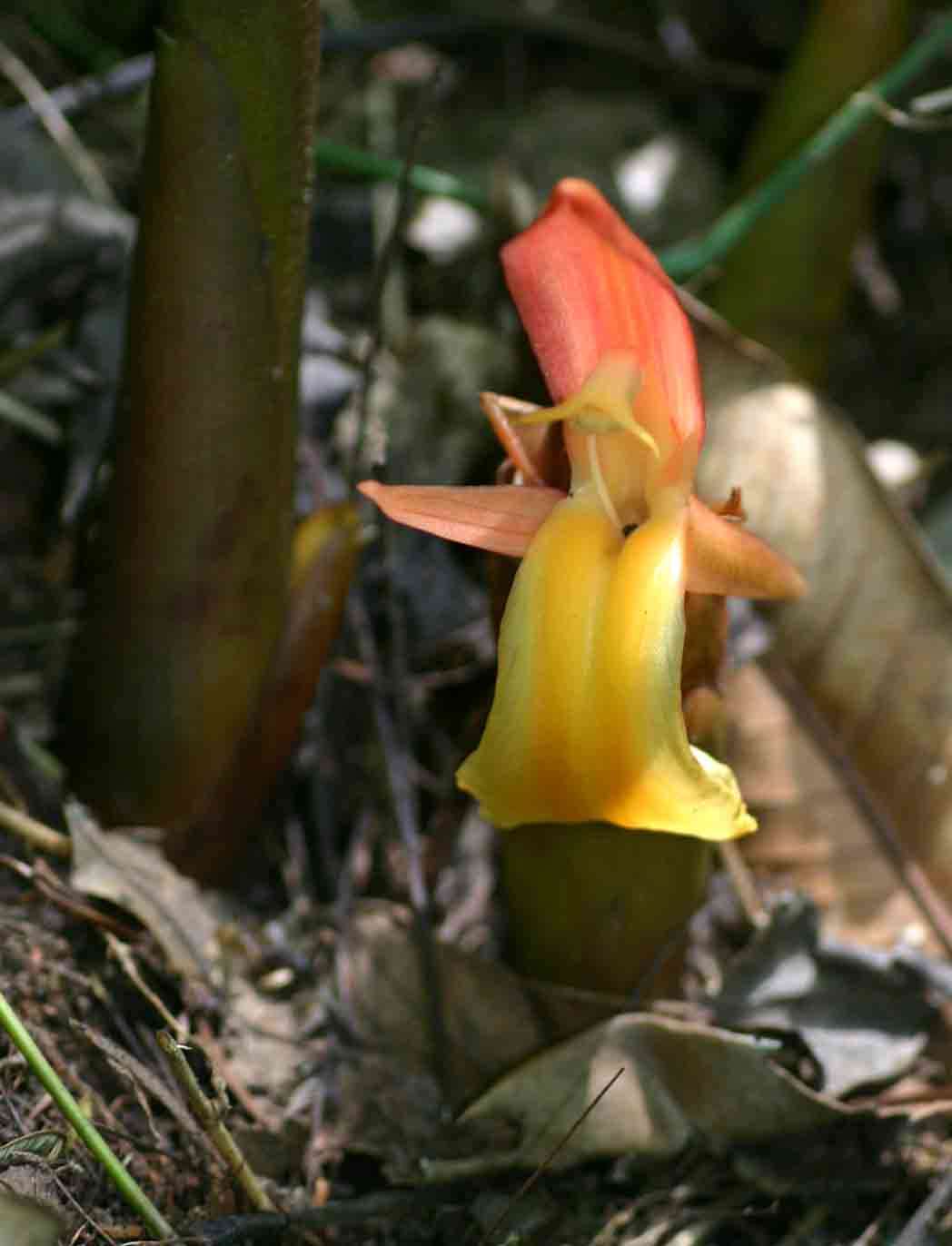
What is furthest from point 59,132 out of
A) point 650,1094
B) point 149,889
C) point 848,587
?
point 650,1094

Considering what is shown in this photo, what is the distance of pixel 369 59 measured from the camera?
2.62m

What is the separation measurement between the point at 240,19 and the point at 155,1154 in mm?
959

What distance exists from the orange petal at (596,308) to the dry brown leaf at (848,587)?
67 centimetres

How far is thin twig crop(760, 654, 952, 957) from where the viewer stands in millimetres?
1609

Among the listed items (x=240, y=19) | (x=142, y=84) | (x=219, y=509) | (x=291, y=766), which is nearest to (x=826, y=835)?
(x=291, y=766)

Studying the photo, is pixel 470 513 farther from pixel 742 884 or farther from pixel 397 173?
pixel 397 173

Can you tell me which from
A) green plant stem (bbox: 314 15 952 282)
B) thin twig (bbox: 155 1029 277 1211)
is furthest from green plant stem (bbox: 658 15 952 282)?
thin twig (bbox: 155 1029 277 1211)

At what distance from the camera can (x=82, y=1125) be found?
41.7 inches

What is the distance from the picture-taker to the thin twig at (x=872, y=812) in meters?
1.61

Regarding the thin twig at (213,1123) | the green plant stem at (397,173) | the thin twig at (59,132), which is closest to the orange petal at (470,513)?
the thin twig at (213,1123)

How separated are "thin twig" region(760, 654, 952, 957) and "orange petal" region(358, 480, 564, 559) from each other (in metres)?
0.73

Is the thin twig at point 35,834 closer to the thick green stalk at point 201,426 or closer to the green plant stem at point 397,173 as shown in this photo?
the thick green stalk at point 201,426

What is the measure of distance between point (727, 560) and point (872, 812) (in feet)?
2.25

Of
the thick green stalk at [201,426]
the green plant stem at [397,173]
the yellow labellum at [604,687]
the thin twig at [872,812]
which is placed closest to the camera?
the yellow labellum at [604,687]
